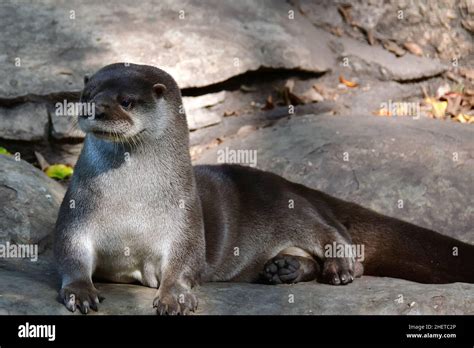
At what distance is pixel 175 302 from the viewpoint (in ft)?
14.0

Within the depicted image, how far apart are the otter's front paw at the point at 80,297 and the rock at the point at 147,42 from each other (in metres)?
2.86

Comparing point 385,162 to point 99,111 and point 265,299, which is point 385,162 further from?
point 99,111

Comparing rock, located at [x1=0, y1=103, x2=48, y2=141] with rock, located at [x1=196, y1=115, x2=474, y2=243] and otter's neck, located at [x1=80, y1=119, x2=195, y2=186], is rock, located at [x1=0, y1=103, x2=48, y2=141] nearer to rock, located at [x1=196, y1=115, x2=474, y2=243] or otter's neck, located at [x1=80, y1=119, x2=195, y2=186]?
rock, located at [x1=196, y1=115, x2=474, y2=243]

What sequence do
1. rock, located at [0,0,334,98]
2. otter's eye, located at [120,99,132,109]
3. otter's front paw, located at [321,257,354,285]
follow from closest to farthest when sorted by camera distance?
1. otter's eye, located at [120,99,132,109]
2. otter's front paw, located at [321,257,354,285]
3. rock, located at [0,0,334,98]

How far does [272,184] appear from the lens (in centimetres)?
551

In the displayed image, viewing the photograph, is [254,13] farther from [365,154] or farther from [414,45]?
[365,154]

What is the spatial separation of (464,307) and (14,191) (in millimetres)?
2658

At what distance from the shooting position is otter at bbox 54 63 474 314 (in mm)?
4422

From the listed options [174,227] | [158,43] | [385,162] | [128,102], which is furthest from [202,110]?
[128,102]

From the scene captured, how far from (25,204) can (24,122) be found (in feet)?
5.05

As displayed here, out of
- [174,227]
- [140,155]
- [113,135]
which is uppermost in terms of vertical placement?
[113,135]

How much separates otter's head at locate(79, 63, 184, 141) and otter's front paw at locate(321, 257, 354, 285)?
114cm

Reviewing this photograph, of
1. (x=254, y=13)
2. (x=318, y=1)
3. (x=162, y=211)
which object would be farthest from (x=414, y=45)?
(x=162, y=211)

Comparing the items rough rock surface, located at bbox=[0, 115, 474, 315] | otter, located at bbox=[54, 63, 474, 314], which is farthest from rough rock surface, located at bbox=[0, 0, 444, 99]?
otter, located at bbox=[54, 63, 474, 314]
